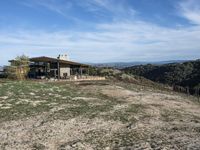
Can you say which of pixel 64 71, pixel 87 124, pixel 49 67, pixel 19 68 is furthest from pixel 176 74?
pixel 87 124

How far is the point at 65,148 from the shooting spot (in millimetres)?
19969

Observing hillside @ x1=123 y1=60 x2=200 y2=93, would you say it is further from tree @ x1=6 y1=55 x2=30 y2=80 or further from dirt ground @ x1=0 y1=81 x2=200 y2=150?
dirt ground @ x1=0 y1=81 x2=200 y2=150

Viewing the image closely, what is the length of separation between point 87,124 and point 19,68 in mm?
43193

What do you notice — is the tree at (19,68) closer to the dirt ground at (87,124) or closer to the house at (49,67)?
the house at (49,67)

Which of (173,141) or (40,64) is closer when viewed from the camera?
(173,141)

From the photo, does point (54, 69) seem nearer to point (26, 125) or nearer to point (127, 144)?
point (26, 125)

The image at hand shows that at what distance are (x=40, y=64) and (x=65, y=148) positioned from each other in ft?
174

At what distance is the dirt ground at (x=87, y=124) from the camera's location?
20.7 m

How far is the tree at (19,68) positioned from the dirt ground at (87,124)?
24981 mm

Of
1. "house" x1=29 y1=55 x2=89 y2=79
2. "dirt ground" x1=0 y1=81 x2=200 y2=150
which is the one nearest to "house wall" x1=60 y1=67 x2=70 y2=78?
"house" x1=29 y1=55 x2=89 y2=79

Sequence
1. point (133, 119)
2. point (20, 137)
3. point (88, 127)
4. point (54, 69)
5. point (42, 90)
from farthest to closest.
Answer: point (54, 69), point (42, 90), point (133, 119), point (88, 127), point (20, 137)

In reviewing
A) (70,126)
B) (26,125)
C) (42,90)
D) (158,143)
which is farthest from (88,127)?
(42,90)

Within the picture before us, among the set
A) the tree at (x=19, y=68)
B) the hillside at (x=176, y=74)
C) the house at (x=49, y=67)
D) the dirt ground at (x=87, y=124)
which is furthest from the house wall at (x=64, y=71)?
the hillside at (x=176, y=74)

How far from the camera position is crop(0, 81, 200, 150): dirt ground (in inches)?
816
